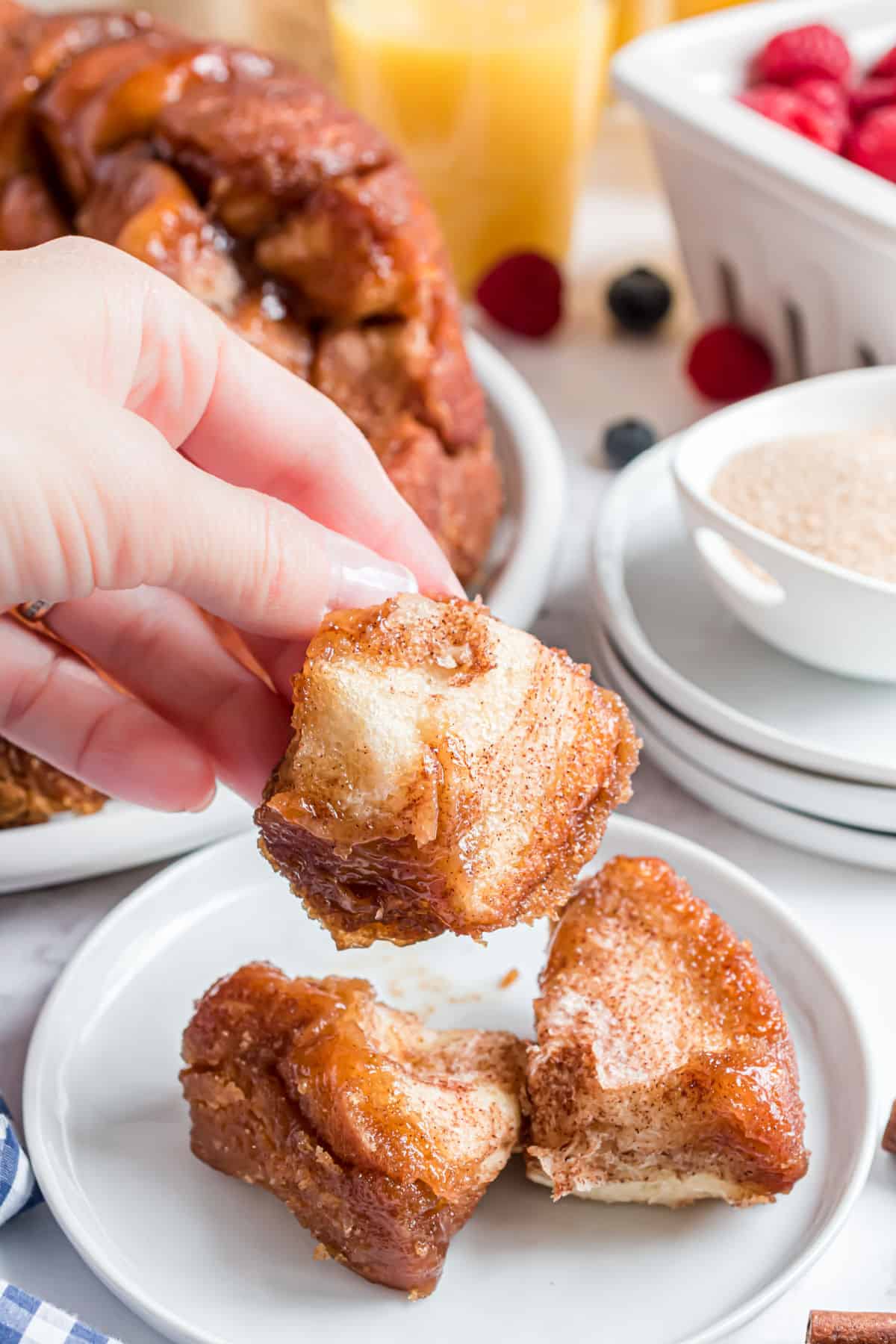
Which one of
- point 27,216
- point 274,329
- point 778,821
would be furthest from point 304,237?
point 778,821

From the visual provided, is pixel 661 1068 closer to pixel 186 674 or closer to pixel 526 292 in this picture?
pixel 186 674

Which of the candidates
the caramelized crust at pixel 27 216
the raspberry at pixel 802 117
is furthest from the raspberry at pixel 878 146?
the caramelized crust at pixel 27 216

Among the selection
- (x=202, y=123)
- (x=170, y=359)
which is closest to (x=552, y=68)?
(x=202, y=123)

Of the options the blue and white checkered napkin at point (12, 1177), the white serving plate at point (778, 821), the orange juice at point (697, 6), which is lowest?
the white serving plate at point (778, 821)

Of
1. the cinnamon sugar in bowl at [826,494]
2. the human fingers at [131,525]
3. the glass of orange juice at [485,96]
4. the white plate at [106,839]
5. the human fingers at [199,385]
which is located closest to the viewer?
the human fingers at [131,525]

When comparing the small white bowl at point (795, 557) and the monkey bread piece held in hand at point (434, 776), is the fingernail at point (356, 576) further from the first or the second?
the small white bowl at point (795, 557)
